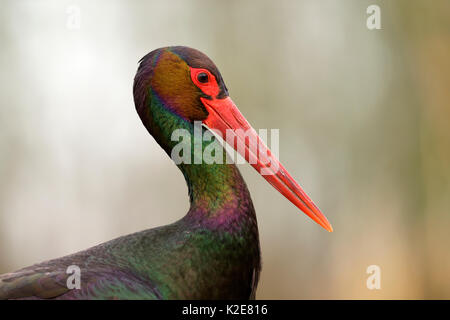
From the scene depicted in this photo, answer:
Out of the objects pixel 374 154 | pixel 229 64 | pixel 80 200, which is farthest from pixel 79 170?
pixel 374 154

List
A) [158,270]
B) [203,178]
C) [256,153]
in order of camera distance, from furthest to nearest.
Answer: [256,153] → [203,178] → [158,270]

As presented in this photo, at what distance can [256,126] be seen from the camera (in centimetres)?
636

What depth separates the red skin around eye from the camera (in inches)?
76.0

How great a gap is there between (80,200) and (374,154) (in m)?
3.66

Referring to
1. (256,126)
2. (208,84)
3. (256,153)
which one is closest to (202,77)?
(208,84)

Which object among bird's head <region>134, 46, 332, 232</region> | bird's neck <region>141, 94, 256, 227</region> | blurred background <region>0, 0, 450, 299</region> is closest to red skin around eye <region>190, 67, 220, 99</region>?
bird's head <region>134, 46, 332, 232</region>

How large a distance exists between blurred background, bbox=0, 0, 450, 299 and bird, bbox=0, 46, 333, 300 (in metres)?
4.01

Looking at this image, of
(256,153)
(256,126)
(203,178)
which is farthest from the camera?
(256,126)

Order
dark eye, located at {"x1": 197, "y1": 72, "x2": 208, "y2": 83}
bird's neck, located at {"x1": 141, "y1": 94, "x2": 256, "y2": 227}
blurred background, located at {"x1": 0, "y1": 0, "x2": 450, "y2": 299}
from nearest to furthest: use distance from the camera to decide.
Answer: bird's neck, located at {"x1": 141, "y1": 94, "x2": 256, "y2": 227}
dark eye, located at {"x1": 197, "y1": 72, "x2": 208, "y2": 83}
blurred background, located at {"x1": 0, "y1": 0, "x2": 450, "y2": 299}

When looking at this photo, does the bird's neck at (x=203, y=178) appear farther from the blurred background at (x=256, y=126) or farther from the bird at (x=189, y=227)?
the blurred background at (x=256, y=126)

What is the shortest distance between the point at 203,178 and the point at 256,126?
4.52 m

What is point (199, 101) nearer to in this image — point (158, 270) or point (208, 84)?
point (208, 84)

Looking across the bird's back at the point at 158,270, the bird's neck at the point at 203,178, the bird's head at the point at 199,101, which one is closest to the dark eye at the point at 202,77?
the bird's head at the point at 199,101

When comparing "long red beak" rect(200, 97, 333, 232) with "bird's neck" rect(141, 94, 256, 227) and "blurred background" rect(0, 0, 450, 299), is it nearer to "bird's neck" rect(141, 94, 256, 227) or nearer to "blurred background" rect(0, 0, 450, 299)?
"bird's neck" rect(141, 94, 256, 227)
